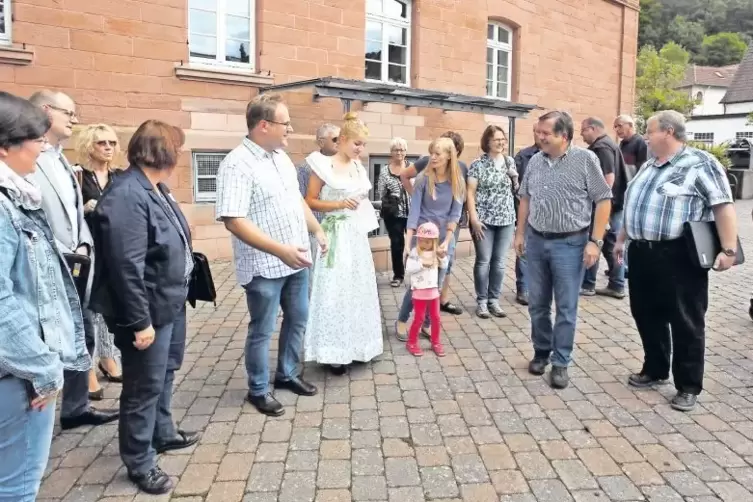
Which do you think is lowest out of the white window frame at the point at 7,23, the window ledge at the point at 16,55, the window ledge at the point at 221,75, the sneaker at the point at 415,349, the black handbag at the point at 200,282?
the sneaker at the point at 415,349

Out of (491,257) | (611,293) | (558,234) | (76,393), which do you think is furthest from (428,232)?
(611,293)

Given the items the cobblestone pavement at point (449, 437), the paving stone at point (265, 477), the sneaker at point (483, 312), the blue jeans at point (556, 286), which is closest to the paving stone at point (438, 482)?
the cobblestone pavement at point (449, 437)

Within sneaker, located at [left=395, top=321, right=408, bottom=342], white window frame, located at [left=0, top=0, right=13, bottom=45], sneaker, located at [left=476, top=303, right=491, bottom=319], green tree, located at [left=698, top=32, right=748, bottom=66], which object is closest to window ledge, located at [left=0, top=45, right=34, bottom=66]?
white window frame, located at [left=0, top=0, right=13, bottom=45]

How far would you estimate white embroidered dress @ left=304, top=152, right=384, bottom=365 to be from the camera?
444 centimetres

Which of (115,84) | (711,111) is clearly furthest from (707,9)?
(115,84)

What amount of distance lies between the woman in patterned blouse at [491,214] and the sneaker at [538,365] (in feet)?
4.92

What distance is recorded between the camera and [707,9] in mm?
86500

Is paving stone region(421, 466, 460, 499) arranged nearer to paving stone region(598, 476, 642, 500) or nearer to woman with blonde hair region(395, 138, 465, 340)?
paving stone region(598, 476, 642, 500)

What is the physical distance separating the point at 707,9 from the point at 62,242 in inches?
4024

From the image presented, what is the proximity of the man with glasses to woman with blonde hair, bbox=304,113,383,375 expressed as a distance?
1493 millimetres

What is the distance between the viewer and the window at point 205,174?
9039 millimetres

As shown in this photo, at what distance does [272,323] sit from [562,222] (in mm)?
2139

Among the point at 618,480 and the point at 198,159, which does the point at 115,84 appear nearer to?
the point at 198,159

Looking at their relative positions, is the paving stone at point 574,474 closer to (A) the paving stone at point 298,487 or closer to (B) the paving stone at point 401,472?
(B) the paving stone at point 401,472
